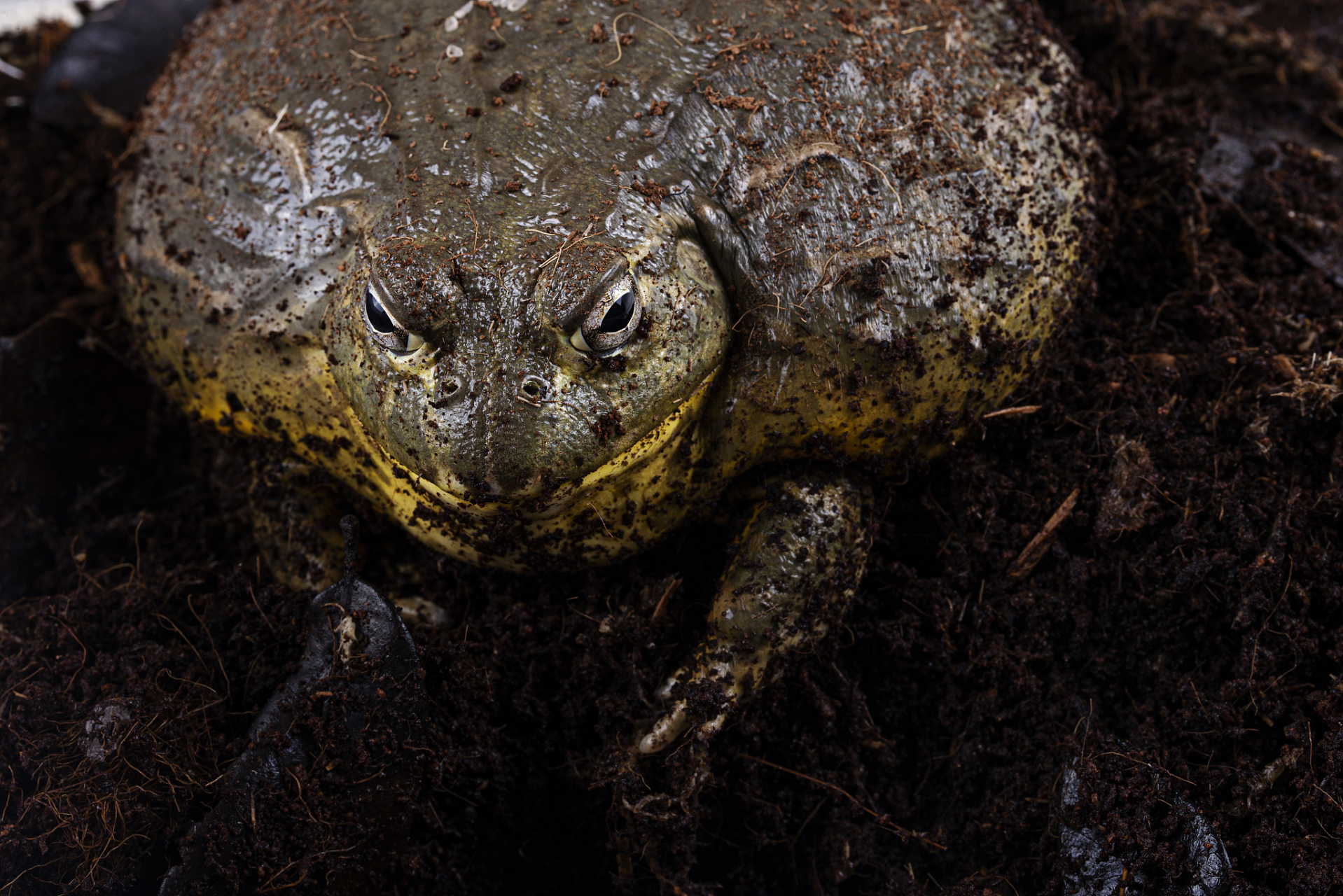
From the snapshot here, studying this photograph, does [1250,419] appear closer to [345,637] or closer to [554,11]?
[554,11]

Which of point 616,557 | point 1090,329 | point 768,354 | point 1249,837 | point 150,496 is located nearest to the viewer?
point 1249,837

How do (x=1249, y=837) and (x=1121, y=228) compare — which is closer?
(x=1249, y=837)

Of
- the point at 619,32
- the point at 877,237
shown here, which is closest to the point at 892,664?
the point at 877,237

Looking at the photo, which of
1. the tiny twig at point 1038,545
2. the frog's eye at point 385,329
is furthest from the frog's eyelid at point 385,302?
the tiny twig at point 1038,545

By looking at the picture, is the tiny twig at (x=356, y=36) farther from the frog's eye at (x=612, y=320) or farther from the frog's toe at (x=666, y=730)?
the frog's toe at (x=666, y=730)

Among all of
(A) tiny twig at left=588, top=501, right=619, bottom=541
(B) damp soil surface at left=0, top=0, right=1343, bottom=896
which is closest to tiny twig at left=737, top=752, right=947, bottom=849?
(B) damp soil surface at left=0, top=0, right=1343, bottom=896

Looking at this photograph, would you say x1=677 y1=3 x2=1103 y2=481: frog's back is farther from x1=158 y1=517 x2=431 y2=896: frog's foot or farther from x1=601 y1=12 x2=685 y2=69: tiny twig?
x1=158 y1=517 x2=431 y2=896: frog's foot

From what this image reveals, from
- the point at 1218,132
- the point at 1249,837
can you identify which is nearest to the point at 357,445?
the point at 1249,837

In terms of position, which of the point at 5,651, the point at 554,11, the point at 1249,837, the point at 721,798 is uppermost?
the point at 554,11
